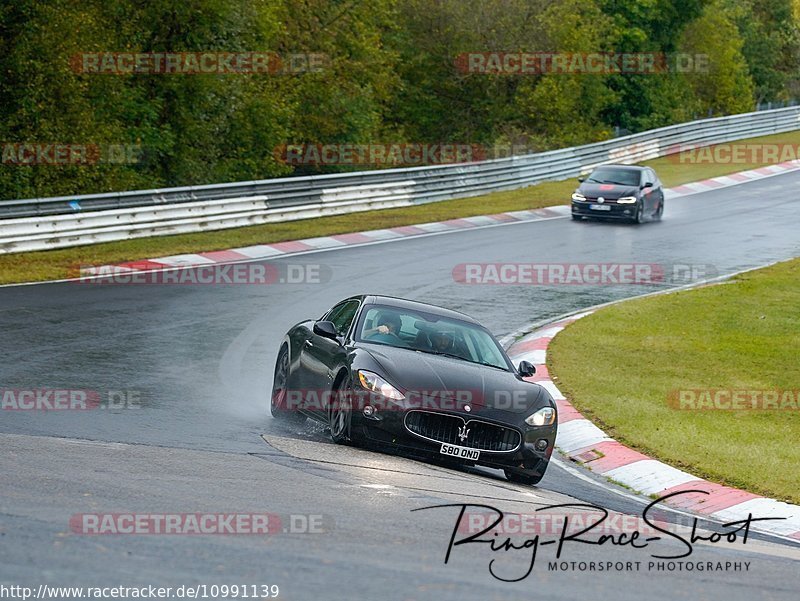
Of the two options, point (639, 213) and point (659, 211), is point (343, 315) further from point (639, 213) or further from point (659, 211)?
point (659, 211)

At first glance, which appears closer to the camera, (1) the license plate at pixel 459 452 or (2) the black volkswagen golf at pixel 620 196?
(1) the license plate at pixel 459 452

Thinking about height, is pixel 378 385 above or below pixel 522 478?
above

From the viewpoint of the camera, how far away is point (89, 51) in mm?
31375

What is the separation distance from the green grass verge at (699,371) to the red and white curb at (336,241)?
285 inches

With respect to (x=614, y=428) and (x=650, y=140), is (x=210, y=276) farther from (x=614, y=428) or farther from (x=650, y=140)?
(x=650, y=140)

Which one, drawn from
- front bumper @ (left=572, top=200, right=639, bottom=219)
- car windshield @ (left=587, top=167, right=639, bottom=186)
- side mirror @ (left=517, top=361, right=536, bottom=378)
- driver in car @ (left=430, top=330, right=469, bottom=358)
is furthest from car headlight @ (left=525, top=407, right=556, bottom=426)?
car windshield @ (left=587, top=167, right=639, bottom=186)

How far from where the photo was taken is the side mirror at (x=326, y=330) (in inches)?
440

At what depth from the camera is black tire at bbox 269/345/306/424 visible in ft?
38.6

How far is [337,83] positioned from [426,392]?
35.5 m

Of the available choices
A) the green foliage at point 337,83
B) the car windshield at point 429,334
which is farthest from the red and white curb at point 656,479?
the green foliage at point 337,83

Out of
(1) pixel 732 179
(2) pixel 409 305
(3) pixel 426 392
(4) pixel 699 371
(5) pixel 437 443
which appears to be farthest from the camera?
(1) pixel 732 179

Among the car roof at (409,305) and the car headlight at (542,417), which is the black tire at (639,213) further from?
the car headlight at (542,417)

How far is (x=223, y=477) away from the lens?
8.34 metres

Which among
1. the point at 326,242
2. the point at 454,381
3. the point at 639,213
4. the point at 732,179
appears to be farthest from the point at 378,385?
the point at 732,179
